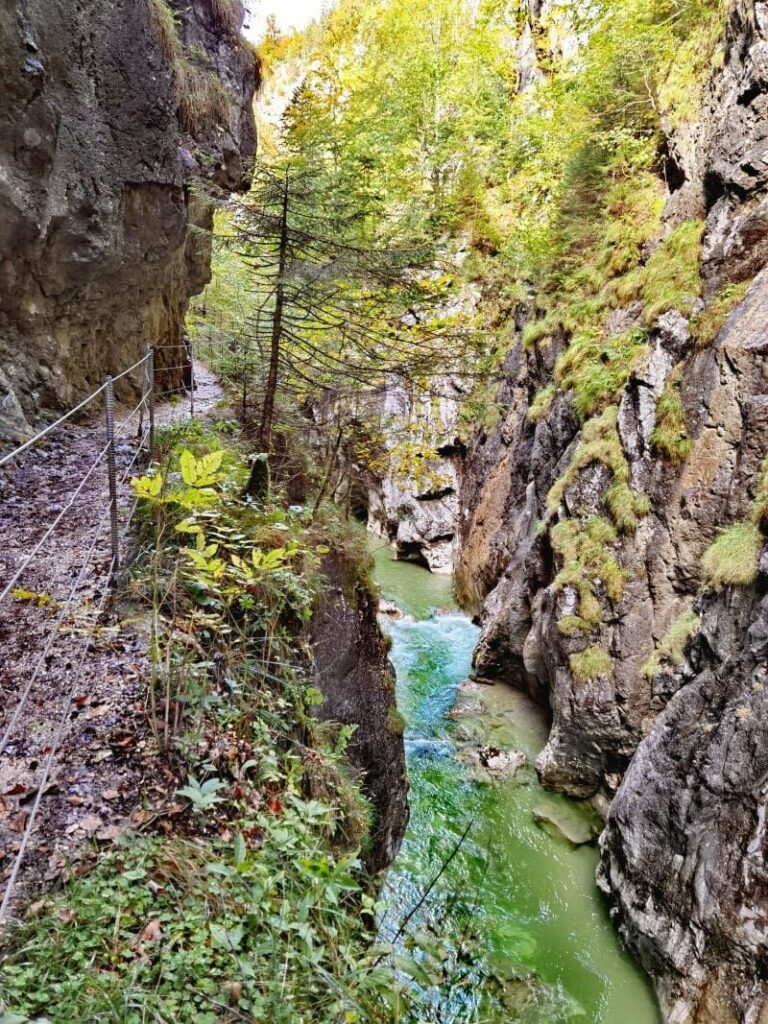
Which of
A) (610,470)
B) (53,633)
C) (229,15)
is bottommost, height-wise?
(53,633)

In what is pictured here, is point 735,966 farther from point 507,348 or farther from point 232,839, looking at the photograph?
point 507,348

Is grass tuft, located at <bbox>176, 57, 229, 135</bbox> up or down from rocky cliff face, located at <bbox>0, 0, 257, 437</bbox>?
up

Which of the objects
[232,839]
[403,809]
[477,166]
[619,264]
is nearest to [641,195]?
[619,264]

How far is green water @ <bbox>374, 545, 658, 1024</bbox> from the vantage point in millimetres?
6391

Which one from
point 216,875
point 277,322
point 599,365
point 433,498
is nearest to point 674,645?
point 599,365

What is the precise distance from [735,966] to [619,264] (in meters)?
12.4

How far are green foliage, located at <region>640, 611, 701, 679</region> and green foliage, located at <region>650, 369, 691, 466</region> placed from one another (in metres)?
2.59

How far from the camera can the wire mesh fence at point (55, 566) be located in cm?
302

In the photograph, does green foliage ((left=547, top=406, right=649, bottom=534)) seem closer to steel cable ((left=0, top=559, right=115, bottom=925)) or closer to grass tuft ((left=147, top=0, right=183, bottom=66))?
steel cable ((left=0, top=559, right=115, bottom=925))

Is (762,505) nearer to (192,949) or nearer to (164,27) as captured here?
(192,949)

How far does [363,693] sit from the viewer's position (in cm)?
694

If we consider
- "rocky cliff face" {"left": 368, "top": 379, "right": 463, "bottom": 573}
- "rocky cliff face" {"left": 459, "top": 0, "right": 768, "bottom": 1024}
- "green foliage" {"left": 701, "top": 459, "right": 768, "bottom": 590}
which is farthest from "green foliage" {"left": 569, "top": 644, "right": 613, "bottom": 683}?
"rocky cliff face" {"left": 368, "top": 379, "right": 463, "bottom": 573}

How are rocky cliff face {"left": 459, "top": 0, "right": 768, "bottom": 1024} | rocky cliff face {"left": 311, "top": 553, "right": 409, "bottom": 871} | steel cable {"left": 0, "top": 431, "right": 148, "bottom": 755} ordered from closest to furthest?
steel cable {"left": 0, "top": 431, "right": 148, "bottom": 755} → rocky cliff face {"left": 459, "top": 0, "right": 768, "bottom": 1024} → rocky cliff face {"left": 311, "top": 553, "right": 409, "bottom": 871}

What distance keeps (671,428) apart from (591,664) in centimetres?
418
